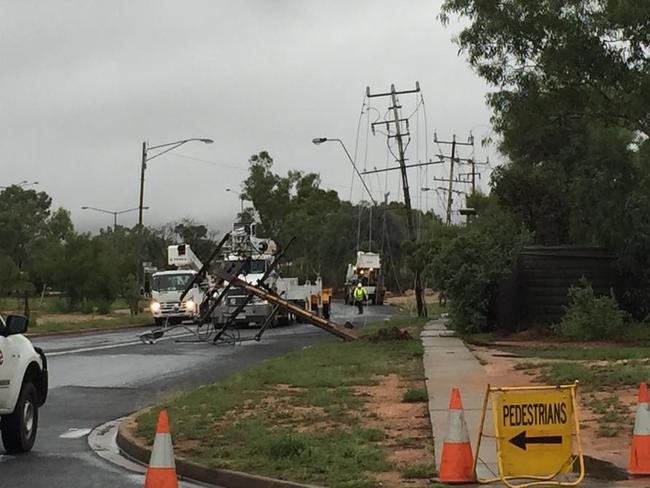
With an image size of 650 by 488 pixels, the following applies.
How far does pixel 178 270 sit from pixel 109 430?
32.8 metres

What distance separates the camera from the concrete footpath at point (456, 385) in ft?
29.7

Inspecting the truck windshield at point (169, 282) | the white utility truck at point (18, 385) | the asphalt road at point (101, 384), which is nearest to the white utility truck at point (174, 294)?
the truck windshield at point (169, 282)

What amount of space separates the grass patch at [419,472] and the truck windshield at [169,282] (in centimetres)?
3476

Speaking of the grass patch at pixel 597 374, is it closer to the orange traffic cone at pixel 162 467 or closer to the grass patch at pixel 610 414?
the grass patch at pixel 610 414

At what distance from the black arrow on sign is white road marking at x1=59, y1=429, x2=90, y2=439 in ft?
20.4

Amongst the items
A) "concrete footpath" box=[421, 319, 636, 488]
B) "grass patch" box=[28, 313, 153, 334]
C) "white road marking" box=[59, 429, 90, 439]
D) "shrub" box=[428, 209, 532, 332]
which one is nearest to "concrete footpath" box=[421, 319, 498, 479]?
"concrete footpath" box=[421, 319, 636, 488]

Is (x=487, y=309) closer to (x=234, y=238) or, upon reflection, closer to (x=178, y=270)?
(x=234, y=238)

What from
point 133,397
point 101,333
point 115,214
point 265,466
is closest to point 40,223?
point 115,214

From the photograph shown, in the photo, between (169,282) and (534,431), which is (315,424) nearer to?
(534,431)

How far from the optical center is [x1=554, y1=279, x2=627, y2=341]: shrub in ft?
72.2

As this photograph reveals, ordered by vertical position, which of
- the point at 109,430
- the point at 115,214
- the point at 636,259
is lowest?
the point at 109,430

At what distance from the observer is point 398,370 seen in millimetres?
16906

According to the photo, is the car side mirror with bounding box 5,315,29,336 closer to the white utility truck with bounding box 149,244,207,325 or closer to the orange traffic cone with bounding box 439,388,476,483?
the orange traffic cone with bounding box 439,388,476,483

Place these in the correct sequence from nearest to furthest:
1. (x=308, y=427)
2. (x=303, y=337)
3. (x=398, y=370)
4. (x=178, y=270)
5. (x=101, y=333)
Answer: (x=308, y=427), (x=398, y=370), (x=303, y=337), (x=101, y=333), (x=178, y=270)
